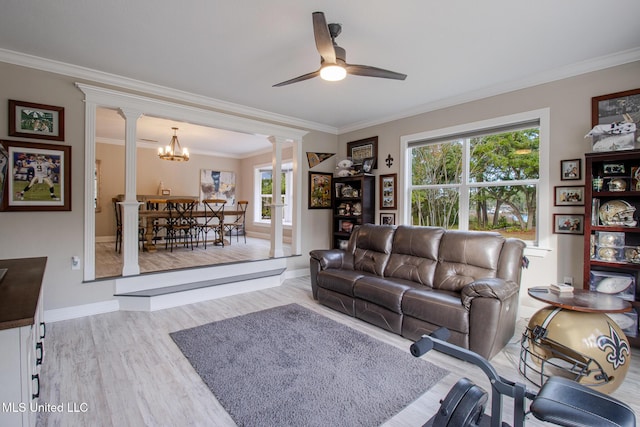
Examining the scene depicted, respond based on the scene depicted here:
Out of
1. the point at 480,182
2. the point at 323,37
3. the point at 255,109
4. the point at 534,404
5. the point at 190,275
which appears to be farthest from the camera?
the point at 255,109

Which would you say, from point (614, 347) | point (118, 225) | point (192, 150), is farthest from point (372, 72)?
point (192, 150)

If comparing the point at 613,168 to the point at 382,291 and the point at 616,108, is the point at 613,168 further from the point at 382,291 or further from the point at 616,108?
the point at 382,291

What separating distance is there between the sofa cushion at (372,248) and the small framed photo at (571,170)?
6.13 ft

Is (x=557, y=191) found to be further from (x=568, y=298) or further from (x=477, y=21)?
(x=477, y=21)

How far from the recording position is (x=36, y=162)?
3.07m

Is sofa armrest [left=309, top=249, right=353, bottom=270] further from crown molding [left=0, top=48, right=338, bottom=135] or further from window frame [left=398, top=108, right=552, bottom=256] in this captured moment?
crown molding [left=0, top=48, right=338, bottom=135]

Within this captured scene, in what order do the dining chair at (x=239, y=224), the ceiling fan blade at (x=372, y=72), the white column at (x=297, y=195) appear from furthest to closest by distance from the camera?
the dining chair at (x=239, y=224)
the white column at (x=297, y=195)
the ceiling fan blade at (x=372, y=72)

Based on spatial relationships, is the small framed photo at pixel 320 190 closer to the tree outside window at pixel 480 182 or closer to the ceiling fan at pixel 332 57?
the tree outside window at pixel 480 182

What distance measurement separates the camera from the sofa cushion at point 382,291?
2840mm

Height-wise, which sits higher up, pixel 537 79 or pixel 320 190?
pixel 537 79

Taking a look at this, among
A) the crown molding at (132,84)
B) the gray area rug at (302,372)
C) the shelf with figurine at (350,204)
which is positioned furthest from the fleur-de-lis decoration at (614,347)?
the crown molding at (132,84)

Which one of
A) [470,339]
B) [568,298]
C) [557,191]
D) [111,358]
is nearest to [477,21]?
[557,191]

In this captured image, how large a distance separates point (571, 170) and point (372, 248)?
2257 millimetres

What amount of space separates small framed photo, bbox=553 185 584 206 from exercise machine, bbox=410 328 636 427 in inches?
100
